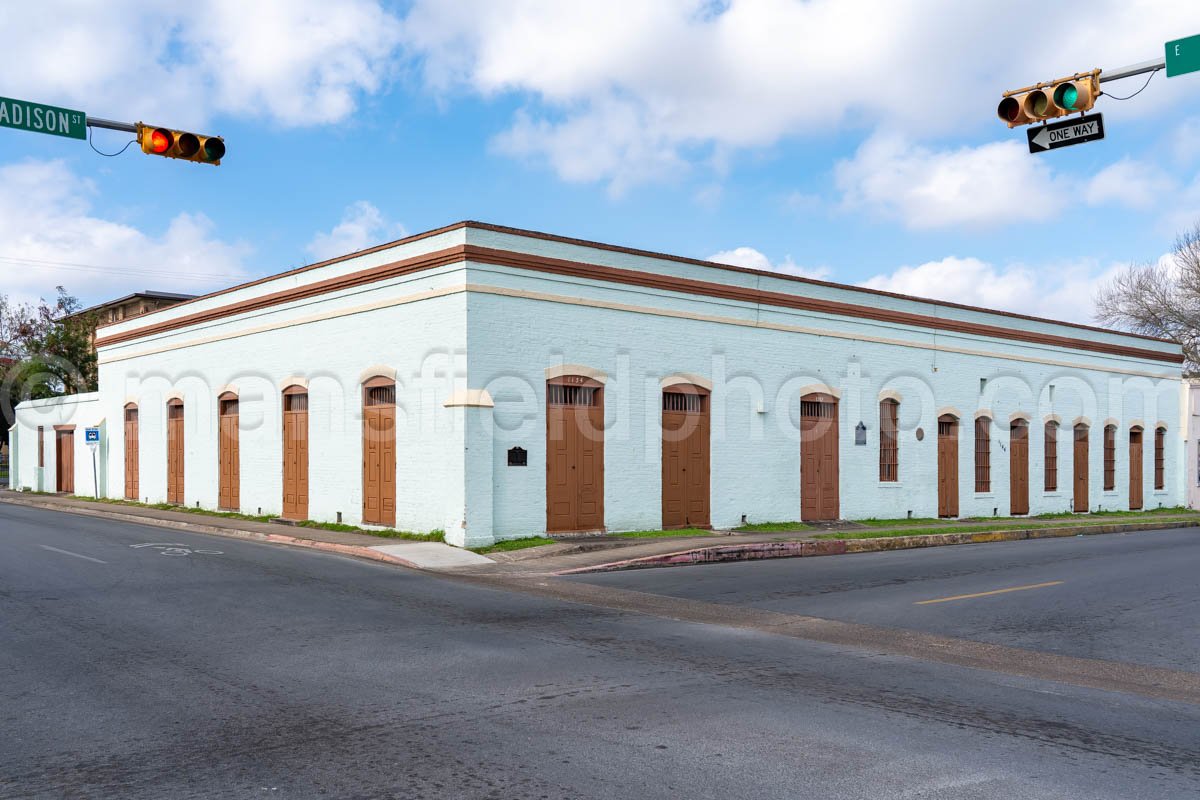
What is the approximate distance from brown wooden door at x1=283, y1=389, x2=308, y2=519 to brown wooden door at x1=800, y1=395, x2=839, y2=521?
1196cm

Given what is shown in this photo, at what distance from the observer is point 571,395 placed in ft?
66.1

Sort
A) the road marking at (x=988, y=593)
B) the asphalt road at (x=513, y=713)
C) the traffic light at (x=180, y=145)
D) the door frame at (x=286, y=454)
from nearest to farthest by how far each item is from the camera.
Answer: the asphalt road at (x=513, y=713)
the traffic light at (x=180, y=145)
the road marking at (x=988, y=593)
the door frame at (x=286, y=454)

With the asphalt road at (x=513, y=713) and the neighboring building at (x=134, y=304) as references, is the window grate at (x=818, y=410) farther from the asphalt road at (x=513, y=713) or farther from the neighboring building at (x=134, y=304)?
the neighboring building at (x=134, y=304)

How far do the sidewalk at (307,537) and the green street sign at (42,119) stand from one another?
8189mm

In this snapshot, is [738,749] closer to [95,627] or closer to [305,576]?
[95,627]

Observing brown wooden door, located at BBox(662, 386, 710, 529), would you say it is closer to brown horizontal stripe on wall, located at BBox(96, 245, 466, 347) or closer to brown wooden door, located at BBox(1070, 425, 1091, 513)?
brown horizontal stripe on wall, located at BBox(96, 245, 466, 347)

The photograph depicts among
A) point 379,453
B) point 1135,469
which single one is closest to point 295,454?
point 379,453

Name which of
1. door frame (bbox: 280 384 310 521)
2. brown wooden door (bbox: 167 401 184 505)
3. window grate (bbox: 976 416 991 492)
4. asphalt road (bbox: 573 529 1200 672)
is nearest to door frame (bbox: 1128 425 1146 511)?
window grate (bbox: 976 416 991 492)

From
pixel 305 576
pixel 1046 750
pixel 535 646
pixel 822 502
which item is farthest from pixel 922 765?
pixel 822 502

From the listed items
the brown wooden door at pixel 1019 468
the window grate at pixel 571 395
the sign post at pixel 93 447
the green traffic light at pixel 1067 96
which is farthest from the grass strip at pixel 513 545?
the sign post at pixel 93 447

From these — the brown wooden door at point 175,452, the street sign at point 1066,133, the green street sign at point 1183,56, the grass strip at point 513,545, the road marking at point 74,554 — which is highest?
the green street sign at point 1183,56

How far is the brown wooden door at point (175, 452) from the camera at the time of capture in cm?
2892

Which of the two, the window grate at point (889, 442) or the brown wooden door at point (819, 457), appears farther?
the window grate at point (889, 442)

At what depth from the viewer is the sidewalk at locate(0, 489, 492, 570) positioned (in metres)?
17.0
